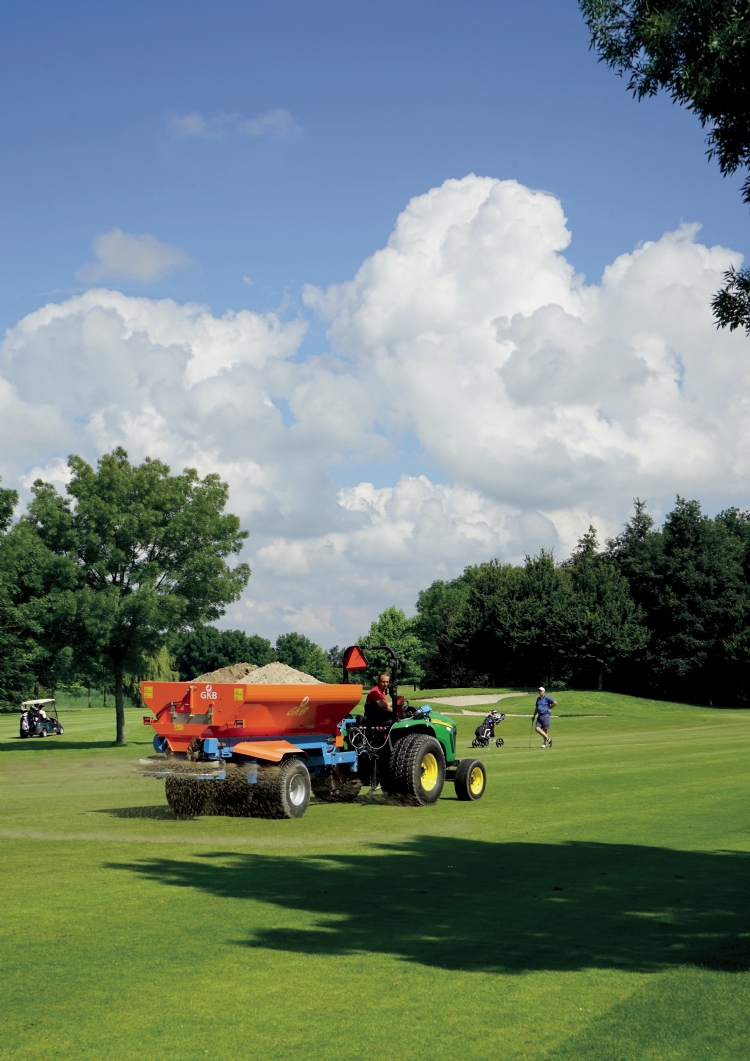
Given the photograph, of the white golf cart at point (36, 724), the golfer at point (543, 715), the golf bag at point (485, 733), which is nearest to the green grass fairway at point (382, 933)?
the golf bag at point (485, 733)

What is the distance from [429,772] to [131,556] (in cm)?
2373

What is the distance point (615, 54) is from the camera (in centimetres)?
1119

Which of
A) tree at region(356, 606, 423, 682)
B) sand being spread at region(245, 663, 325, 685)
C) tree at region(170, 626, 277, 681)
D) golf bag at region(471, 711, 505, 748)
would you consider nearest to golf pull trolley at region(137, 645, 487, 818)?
sand being spread at region(245, 663, 325, 685)

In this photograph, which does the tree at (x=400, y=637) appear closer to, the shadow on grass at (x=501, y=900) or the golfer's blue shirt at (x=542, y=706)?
the golfer's blue shirt at (x=542, y=706)

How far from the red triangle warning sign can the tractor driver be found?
1.54 feet

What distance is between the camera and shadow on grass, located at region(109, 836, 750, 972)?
7.90m

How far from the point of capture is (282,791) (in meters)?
15.6

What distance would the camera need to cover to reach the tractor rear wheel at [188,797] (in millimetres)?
16125

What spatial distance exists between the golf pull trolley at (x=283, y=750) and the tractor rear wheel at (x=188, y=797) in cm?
2

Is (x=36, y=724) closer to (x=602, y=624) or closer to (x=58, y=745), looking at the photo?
(x=58, y=745)

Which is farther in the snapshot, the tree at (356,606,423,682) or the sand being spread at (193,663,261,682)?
the tree at (356,606,423,682)

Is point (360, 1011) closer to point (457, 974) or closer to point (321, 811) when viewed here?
point (457, 974)

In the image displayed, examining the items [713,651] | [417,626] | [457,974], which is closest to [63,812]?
[457,974]

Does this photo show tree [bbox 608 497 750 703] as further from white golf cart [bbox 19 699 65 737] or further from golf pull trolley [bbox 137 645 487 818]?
golf pull trolley [bbox 137 645 487 818]
